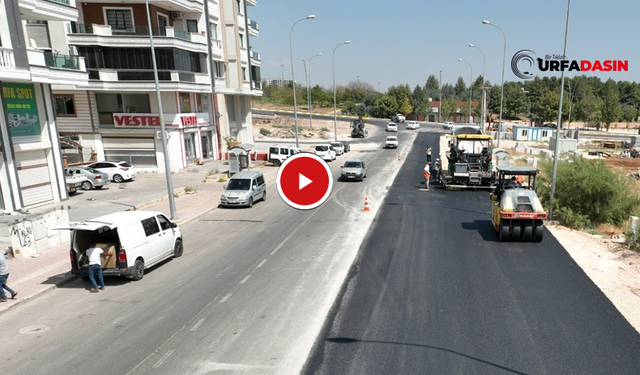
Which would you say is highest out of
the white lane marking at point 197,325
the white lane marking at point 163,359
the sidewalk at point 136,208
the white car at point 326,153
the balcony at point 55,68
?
the balcony at point 55,68

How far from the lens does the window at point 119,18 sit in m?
33.2

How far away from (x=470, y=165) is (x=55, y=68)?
23866mm

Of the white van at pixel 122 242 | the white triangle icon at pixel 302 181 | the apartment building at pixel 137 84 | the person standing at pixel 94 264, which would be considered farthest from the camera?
the apartment building at pixel 137 84

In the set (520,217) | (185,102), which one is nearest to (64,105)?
(185,102)

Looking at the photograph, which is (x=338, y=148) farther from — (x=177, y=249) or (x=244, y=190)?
(x=177, y=249)

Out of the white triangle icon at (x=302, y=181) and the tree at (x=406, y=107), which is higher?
the tree at (x=406, y=107)

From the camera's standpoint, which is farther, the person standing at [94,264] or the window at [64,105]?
the window at [64,105]

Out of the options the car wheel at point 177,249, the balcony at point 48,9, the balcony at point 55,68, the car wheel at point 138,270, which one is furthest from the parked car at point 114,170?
the car wheel at point 138,270

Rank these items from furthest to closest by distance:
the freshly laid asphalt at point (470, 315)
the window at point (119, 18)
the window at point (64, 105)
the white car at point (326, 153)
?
1. the white car at point (326, 153)
2. the window at point (64, 105)
3. the window at point (119, 18)
4. the freshly laid asphalt at point (470, 315)

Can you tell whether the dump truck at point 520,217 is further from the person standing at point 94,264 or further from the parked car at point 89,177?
the parked car at point 89,177

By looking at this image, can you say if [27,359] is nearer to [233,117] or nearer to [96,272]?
[96,272]

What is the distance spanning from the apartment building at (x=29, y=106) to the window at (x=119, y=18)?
34.8 feet

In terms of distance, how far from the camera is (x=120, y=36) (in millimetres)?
32250

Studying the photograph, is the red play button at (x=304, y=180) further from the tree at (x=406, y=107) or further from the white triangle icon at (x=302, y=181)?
the tree at (x=406, y=107)
